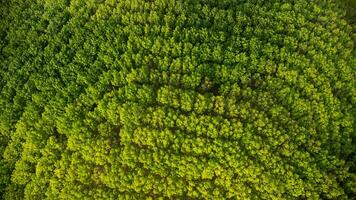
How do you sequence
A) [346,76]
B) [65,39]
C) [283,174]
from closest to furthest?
[283,174] < [346,76] < [65,39]

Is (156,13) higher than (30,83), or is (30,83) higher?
(156,13)

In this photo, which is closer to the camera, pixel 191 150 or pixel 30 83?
pixel 191 150

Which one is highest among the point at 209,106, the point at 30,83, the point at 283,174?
the point at 30,83

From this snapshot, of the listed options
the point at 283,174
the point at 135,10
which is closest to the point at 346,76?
the point at 283,174

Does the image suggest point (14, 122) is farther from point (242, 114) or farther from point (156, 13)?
point (242, 114)

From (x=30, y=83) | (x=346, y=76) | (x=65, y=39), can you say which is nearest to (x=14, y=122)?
(x=30, y=83)

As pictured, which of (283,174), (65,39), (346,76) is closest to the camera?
(283,174)
